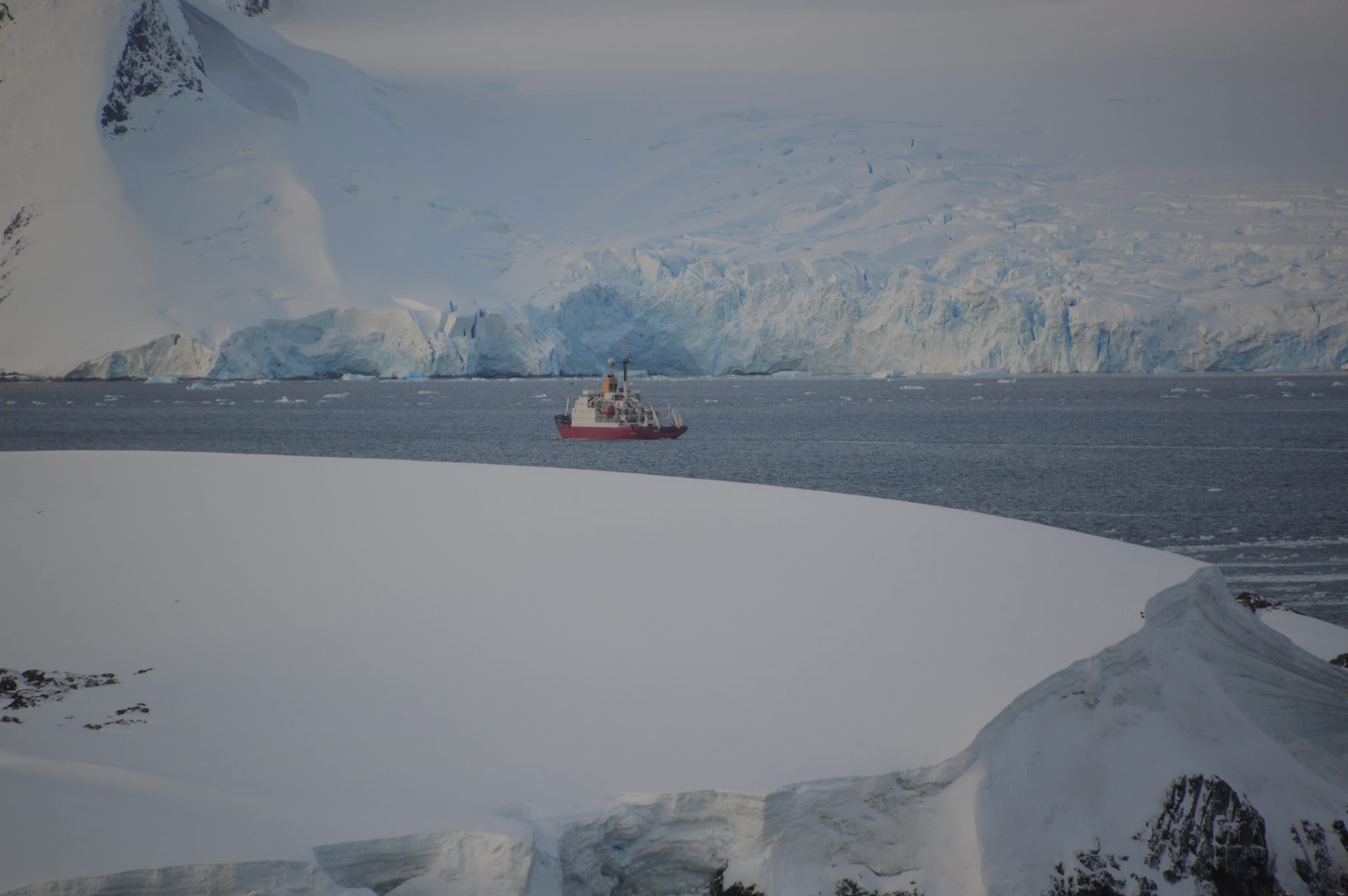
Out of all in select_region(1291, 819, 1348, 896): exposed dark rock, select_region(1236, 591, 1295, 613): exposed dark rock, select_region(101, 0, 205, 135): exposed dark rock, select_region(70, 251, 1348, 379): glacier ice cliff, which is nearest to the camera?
select_region(1291, 819, 1348, 896): exposed dark rock

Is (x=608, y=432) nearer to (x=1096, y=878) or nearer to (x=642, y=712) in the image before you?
(x=642, y=712)

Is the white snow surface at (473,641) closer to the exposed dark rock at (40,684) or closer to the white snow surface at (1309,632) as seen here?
the exposed dark rock at (40,684)

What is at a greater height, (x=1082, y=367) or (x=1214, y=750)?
(x=1082, y=367)

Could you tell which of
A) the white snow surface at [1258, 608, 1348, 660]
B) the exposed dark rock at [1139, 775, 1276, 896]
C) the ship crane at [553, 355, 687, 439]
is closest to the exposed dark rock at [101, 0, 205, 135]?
the ship crane at [553, 355, 687, 439]

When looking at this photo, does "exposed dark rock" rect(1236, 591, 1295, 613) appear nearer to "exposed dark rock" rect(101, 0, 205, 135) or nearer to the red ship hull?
the red ship hull

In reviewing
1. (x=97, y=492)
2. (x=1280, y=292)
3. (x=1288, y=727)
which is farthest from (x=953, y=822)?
(x=1280, y=292)

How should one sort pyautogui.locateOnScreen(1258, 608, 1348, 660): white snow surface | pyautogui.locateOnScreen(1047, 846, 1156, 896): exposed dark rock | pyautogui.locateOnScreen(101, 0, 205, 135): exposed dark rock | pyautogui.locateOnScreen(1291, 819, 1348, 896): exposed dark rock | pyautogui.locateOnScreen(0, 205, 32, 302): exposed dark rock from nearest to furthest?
pyautogui.locateOnScreen(1047, 846, 1156, 896): exposed dark rock
pyautogui.locateOnScreen(1291, 819, 1348, 896): exposed dark rock
pyautogui.locateOnScreen(1258, 608, 1348, 660): white snow surface
pyautogui.locateOnScreen(0, 205, 32, 302): exposed dark rock
pyautogui.locateOnScreen(101, 0, 205, 135): exposed dark rock

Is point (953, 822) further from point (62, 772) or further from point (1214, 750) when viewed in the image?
point (62, 772)
